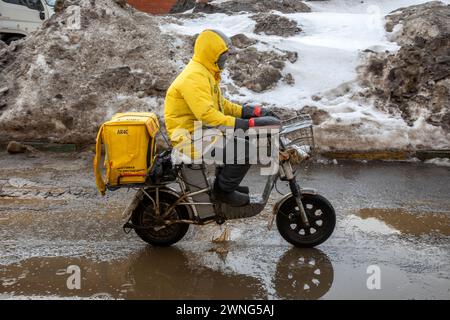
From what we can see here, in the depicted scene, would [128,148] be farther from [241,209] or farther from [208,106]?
[241,209]

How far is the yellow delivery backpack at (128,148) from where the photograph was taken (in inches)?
193

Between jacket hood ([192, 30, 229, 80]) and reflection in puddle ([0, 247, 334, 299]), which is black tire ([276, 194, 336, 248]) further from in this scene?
jacket hood ([192, 30, 229, 80])

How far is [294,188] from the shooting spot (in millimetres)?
5043

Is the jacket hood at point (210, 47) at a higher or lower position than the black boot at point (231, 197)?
higher

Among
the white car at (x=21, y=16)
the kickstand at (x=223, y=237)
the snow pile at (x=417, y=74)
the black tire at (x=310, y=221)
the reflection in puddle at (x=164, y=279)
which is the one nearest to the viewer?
the reflection in puddle at (x=164, y=279)

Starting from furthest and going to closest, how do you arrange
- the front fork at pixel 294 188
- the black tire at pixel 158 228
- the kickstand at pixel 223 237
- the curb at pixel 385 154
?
1. the curb at pixel 385 154
2. the kickstand at pixel 223 237
3. the black tire at pixel 158 228
4. the front fork at pixel 294 188

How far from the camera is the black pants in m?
4.83

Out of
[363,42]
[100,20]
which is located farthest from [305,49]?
[100,20]

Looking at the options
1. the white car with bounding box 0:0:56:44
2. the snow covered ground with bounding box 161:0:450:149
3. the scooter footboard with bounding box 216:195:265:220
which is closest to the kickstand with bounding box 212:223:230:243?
the scooter footboard with bounding box 216:195:265:220

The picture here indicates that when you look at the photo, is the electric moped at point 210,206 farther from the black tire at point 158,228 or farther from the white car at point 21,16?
the white car at point 21,16

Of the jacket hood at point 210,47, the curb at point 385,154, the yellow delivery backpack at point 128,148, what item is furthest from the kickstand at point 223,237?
the curb at point 385,154

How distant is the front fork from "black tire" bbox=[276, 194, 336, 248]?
0.20 ft

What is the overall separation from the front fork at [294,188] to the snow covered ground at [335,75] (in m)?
3.39

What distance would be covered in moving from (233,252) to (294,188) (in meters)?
0.91
